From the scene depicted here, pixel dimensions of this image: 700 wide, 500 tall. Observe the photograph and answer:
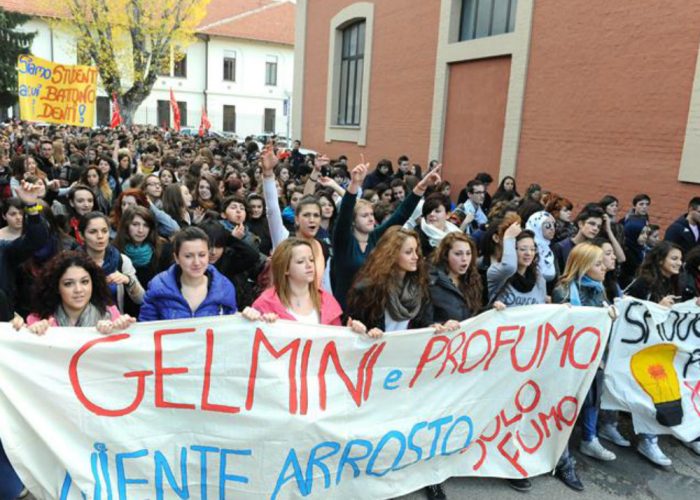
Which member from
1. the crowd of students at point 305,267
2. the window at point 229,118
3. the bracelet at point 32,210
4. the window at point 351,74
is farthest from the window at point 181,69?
the bracelet at point 32,210

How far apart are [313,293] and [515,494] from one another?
5.62 ft

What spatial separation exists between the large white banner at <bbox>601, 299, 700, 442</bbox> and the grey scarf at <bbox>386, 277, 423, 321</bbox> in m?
1.50

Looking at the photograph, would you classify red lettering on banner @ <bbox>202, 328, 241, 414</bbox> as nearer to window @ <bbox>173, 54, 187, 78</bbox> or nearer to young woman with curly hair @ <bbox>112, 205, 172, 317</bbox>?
young woman with curly hair @ <bbox>112, 205, 172, 317</bbox>

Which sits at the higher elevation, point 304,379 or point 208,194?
point 208,194

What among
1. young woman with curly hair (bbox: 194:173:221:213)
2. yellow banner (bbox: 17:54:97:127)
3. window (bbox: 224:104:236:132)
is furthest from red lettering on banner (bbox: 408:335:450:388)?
window (bbox: 224:104:236:132)

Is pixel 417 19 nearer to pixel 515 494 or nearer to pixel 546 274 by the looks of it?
pixel 546 274

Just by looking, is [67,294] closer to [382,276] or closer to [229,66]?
[382,276]

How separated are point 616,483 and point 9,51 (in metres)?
40.4

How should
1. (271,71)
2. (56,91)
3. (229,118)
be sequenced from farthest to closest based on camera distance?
(271,71) → (229,118) → (56,91)

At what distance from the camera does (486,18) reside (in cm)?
1148

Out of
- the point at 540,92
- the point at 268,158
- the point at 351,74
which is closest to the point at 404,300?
the point at 268,158

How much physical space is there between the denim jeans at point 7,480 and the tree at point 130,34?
87.2ft

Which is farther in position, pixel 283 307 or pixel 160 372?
pixel 283 307

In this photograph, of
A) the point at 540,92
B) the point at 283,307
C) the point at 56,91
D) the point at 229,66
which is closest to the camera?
the point at 283,307
